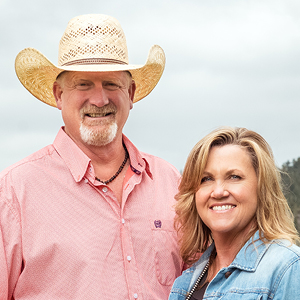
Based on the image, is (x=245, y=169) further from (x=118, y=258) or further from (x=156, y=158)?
(x=156, y=158)

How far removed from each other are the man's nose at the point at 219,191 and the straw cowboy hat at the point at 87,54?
125 cm

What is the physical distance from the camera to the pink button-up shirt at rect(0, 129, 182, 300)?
3430mm

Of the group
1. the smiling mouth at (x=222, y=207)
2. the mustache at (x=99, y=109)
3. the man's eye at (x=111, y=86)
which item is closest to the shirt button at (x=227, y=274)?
the smiling mouth at (x=222, y=207)

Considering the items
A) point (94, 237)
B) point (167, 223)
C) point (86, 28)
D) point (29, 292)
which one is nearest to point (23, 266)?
point (29, 292)

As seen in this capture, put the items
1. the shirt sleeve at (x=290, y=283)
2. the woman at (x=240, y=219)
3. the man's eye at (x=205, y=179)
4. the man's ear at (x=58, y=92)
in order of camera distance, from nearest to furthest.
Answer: the shirt sleeve at (x=290, y=283)
the woman at (x=240, y=219)
the man's eye at (x=205, y=179)
the man's ear at (x=58, y=92)

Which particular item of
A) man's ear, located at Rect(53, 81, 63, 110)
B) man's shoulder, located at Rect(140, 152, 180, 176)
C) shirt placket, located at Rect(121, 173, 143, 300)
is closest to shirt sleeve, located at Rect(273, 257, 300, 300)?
shirt placket, located at Rect(121, 173, 143, 300)

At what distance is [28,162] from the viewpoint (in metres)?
3.68

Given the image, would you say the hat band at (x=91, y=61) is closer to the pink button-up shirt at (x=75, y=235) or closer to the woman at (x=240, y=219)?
the pink button-up shirt at (x=75, y=235)

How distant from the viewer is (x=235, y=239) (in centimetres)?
309

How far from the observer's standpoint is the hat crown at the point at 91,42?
3904mm

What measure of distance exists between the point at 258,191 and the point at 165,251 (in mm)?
1050

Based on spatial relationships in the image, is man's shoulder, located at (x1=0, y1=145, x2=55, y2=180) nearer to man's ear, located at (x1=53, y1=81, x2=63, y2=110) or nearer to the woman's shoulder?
man's ear, located at (x1=53, y1=81, x2=63, y2=110)

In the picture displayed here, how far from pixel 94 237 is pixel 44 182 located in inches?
20.0

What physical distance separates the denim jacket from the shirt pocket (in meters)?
0.71
